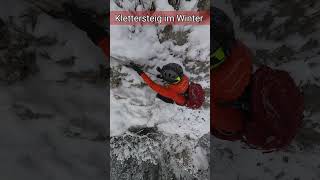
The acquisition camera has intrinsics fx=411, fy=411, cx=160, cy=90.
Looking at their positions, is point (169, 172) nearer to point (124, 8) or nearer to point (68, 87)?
point (68, 87)

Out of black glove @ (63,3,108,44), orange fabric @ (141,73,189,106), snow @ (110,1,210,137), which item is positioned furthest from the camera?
snow @ (110,1,210,137)

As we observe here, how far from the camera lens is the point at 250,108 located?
2049mm

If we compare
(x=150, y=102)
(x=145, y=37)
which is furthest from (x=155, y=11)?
(x=150, y=102)

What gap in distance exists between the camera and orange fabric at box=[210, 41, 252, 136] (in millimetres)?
1943

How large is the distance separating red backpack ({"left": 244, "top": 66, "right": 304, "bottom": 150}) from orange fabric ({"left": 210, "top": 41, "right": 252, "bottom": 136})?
8cm

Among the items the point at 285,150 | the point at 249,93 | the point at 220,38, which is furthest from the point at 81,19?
the point at 285,150

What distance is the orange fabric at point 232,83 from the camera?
1.94m

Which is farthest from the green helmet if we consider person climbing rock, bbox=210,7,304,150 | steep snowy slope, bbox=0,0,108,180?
steep snowy slope, bbox=0,0,108,180

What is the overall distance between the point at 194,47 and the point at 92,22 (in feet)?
2.86

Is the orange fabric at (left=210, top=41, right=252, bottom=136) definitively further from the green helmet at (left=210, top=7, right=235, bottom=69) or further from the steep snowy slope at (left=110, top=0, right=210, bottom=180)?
the steep snowy slope at (left=110, top=0, right=210, bottom=180)

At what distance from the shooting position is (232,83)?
6.46 feet

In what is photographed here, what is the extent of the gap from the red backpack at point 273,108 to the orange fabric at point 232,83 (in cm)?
8

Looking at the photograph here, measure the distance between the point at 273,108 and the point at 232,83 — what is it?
233mm

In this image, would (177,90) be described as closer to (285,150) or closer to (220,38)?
(220,38)
